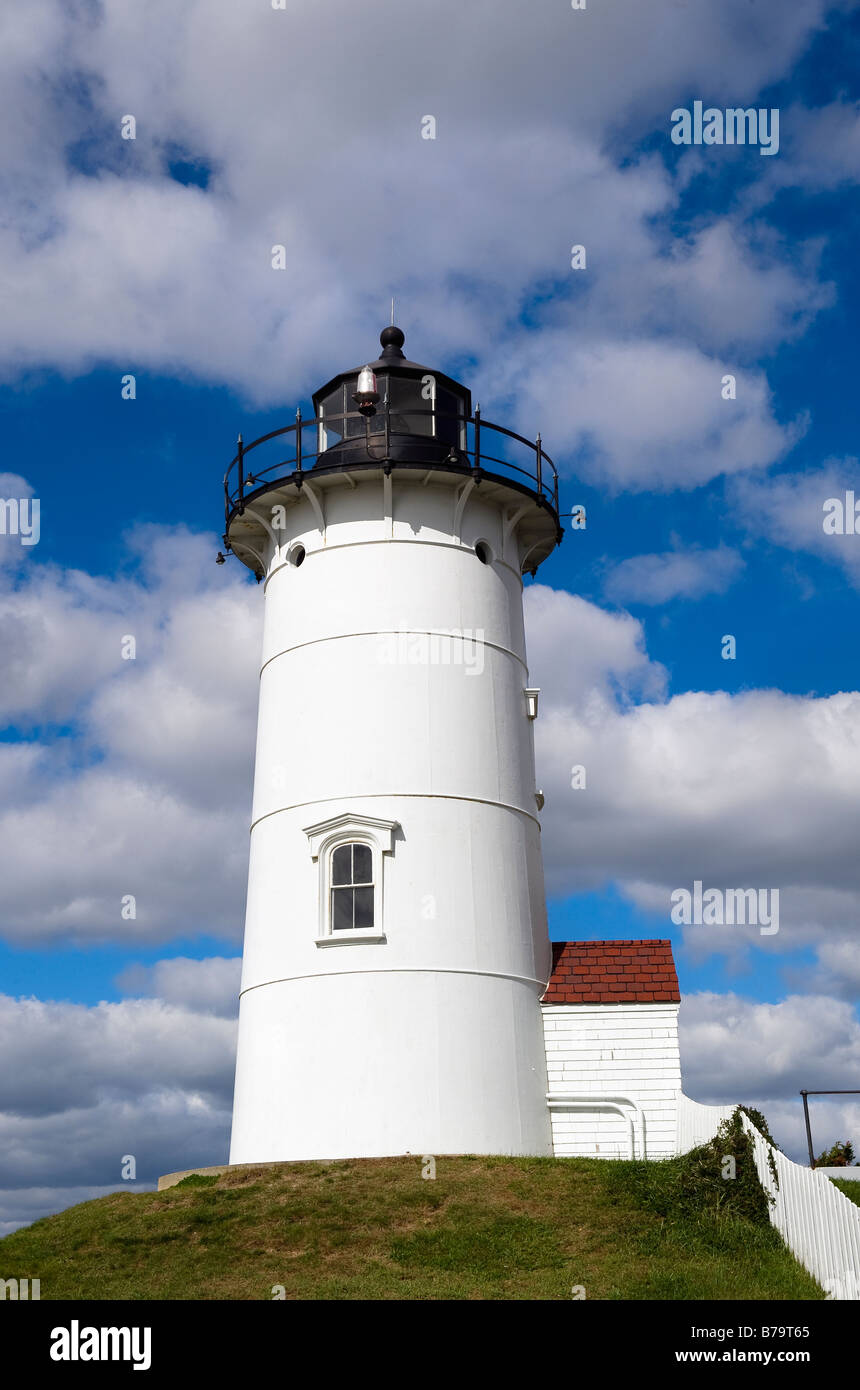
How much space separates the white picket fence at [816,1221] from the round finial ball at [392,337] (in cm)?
1452

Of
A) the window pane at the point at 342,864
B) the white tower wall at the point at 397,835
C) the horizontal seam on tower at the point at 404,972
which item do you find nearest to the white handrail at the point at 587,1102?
the white tower wall at the point at 397,835

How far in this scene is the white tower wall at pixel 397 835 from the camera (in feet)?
70.4

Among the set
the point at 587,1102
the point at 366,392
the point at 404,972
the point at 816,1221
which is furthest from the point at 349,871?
the point at 816,1221

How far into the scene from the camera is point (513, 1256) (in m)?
16.2

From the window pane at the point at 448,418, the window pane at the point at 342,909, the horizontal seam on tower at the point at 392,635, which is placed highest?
the window pane at the point at 448,418

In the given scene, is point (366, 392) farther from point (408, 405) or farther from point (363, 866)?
point (363, 866)

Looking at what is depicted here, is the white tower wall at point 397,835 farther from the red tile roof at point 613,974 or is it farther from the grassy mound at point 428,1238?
the grassy mound at point 428,1238

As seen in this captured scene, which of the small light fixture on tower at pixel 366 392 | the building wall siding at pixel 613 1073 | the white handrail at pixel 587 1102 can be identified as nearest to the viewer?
the building wall siding at pixel 613 1073

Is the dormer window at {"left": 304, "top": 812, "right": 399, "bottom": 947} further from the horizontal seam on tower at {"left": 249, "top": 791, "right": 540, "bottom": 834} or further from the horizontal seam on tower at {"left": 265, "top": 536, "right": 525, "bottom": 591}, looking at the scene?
the horizontal seam on tower at {"left": 265, "top": 536, "right": 525, "bottom": 591}

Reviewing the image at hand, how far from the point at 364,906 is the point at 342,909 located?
1.18 feet

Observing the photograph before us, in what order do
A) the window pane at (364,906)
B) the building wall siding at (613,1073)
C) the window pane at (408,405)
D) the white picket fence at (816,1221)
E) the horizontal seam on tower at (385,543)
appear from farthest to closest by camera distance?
1. the window pane at (408,405)
2. the horizontal seam on tower at (385,543)
3. the building wall siding at (613,1073)
4. the window pane at (364,906)
5. the white picket fence at (816,1221)

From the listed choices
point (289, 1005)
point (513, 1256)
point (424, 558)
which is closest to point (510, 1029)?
point (289, 1005)

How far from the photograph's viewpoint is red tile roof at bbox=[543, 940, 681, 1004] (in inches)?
912

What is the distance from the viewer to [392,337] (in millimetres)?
25812
